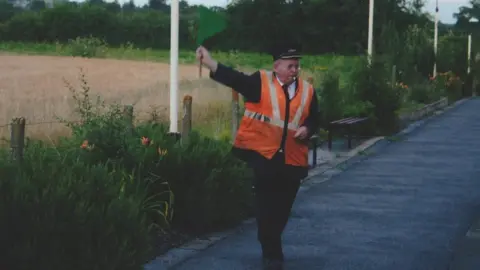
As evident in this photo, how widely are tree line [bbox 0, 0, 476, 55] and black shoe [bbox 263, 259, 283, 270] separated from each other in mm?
70260

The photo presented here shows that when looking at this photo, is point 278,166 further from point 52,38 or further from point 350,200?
point 52,38

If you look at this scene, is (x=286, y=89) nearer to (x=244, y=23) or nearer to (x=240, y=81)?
(x=240, y=81)

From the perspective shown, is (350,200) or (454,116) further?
(454,116)

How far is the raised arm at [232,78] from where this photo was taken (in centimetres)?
638

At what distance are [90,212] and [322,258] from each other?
258cm

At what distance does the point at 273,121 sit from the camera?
6.74 meters

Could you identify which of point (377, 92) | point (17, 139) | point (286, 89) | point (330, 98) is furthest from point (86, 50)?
point (286, 89)

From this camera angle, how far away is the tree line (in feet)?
267

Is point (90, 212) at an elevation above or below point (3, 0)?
below

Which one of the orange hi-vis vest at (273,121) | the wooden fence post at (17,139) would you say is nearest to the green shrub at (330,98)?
the orange hi-vis vest at (273,121)

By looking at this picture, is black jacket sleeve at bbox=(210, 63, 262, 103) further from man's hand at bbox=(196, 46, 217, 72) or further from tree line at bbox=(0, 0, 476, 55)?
tree line at bbox=(0, 0, 476, 55)

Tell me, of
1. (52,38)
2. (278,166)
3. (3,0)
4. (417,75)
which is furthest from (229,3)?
(278,166)

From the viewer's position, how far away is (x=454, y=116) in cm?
3047

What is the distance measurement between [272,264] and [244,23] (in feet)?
255
